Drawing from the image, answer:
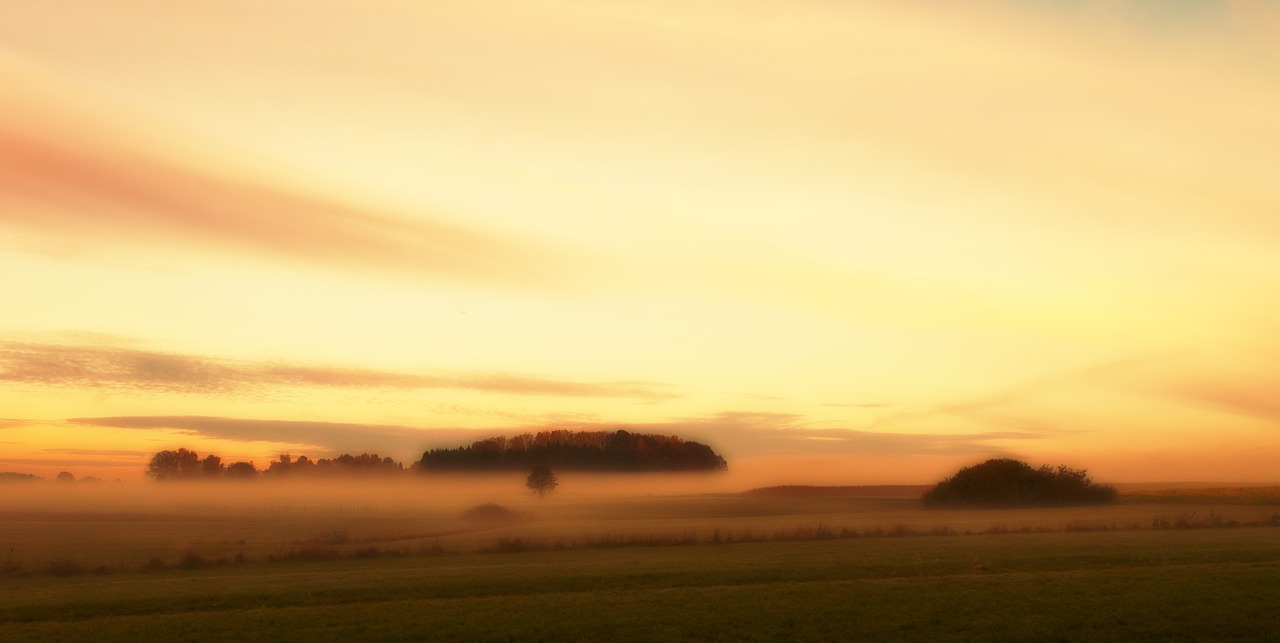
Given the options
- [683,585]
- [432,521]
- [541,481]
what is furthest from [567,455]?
[683,585]

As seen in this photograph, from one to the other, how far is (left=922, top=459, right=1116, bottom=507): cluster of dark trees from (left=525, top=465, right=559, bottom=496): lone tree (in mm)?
46232

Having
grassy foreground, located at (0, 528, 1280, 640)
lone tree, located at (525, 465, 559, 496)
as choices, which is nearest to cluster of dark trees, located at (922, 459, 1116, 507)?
lone tree, located at (525, 465, 559, 496)

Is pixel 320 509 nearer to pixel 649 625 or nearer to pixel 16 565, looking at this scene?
pixel 16 565

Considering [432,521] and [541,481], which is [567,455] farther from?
[432,521]

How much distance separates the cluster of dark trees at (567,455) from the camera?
140 metres

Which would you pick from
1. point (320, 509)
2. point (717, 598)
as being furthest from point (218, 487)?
point (717, 598)

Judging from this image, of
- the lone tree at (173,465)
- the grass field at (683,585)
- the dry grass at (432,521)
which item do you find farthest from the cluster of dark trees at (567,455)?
the grass field at (683,585)

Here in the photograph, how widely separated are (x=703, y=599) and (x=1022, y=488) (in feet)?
236

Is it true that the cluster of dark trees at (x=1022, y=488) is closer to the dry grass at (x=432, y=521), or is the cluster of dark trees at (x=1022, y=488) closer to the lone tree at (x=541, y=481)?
the dry grass at (x=432, y=521)

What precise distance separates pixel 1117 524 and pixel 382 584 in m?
43.8

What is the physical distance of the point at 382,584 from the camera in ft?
97.1

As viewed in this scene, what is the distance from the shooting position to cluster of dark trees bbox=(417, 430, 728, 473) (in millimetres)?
139500

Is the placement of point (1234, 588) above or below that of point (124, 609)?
above

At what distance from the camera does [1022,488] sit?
88.4m
